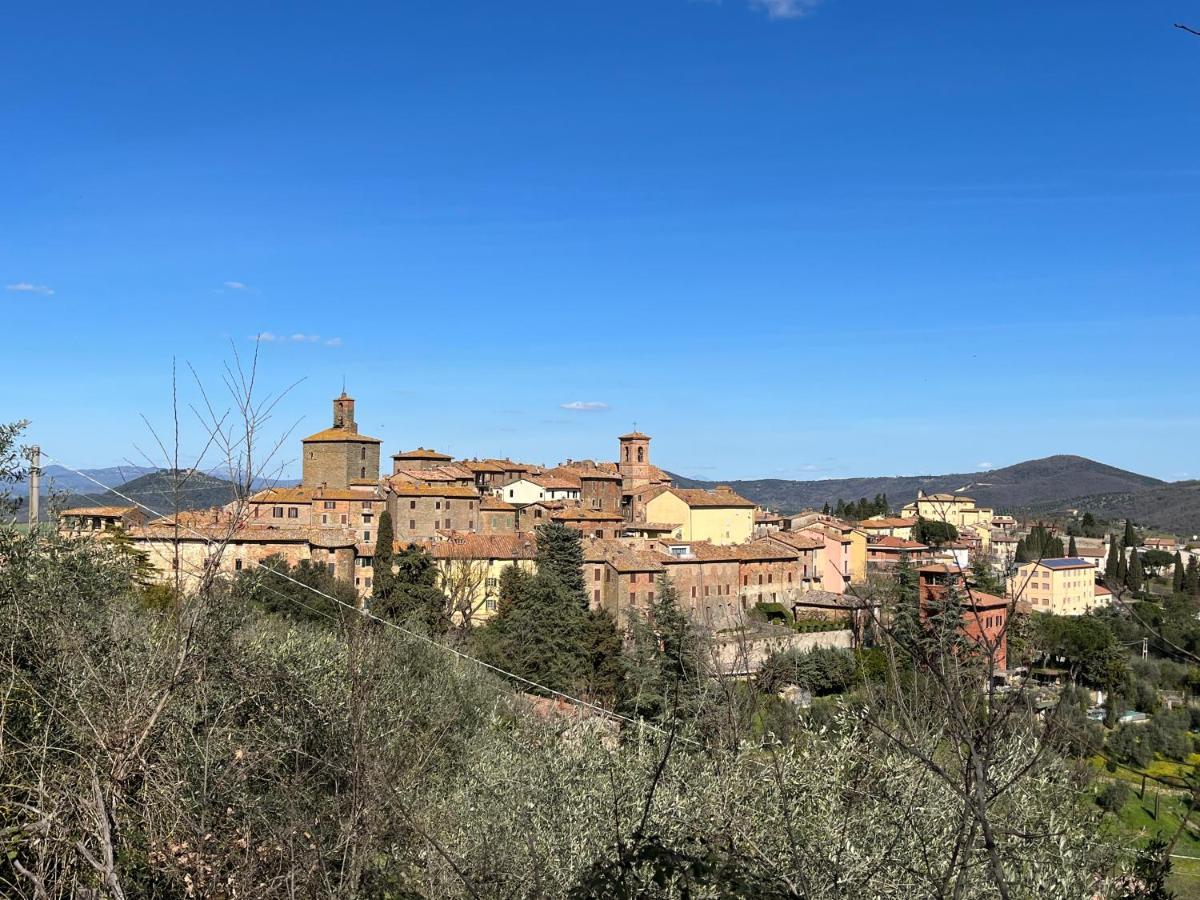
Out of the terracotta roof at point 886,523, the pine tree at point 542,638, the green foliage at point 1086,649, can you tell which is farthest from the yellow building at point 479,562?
the terracotta roof at point 886,523

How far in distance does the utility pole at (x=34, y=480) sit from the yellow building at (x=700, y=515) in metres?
40.3

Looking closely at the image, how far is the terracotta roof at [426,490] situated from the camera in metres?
42.4

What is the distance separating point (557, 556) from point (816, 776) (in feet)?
90.1

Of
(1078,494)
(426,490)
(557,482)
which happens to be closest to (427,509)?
(426,490)

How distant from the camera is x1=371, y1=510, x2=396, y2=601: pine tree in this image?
3247 centimetres

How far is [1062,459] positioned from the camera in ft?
654

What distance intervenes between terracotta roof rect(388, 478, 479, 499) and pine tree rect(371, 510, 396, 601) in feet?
10.1

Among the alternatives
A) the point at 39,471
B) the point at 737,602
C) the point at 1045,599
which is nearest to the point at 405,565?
the point at 737,602

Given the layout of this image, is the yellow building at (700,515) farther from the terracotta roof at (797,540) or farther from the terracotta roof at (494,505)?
the terracotta roof at (494,505)

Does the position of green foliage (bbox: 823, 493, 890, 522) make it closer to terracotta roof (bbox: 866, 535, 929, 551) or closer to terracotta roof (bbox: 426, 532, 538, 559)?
terracotta roof (bbox: 866, 535, 929, 551)

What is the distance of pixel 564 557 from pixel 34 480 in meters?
27.2

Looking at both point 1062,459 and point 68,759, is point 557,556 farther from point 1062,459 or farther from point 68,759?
point 1062,459

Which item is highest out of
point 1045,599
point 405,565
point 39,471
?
point 39,471

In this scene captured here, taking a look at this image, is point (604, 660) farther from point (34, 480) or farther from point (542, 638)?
point (34, 480)
